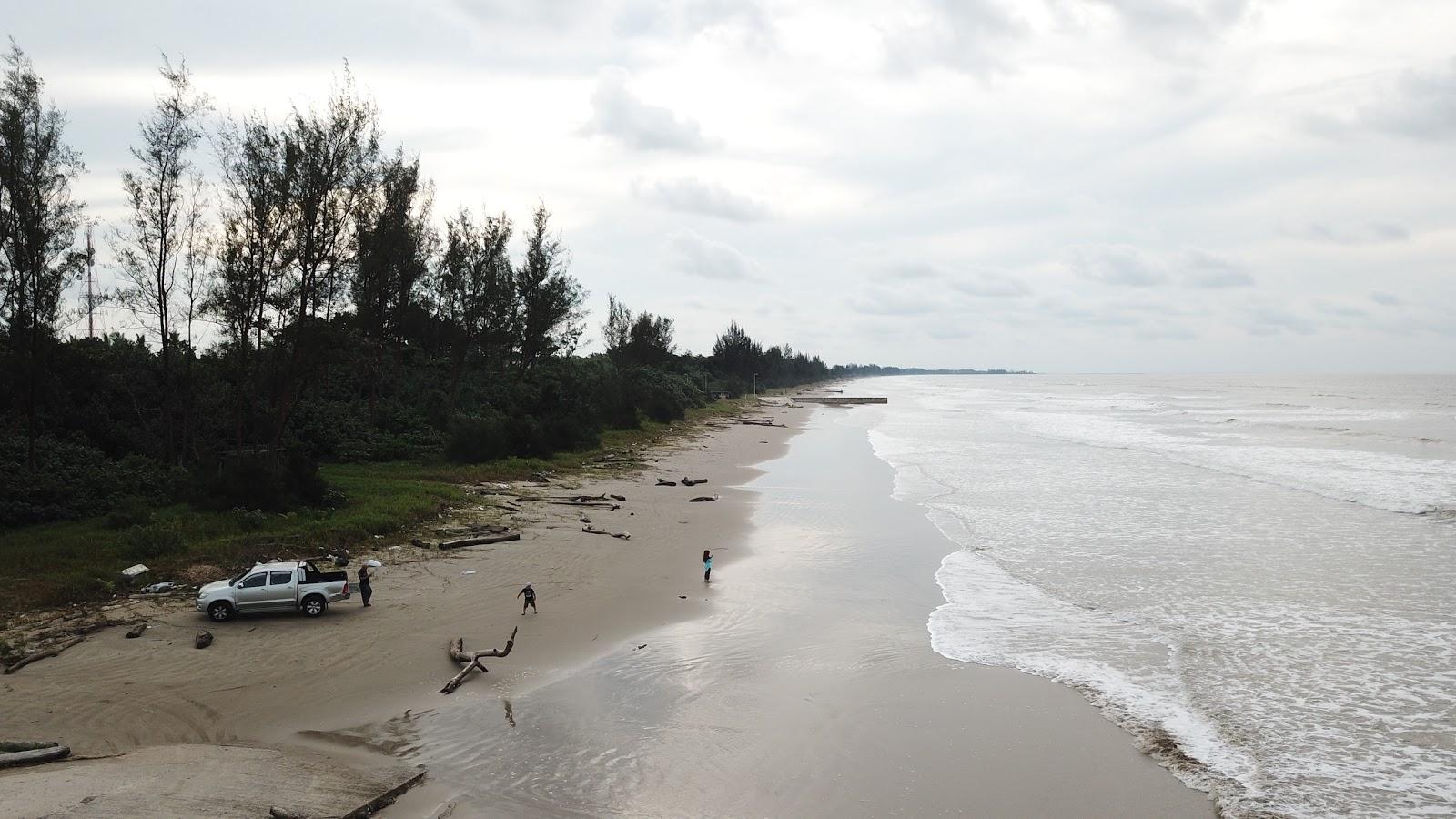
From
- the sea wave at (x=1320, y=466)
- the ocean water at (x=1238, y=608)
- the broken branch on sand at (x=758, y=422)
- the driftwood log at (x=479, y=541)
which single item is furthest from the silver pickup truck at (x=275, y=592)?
the broken branch on sand at (x=758, y=422)

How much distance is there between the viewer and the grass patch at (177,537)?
47.9ft

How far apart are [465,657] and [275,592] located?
4.41 meters

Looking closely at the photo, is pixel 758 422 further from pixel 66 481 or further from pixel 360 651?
→ pixel 360 651

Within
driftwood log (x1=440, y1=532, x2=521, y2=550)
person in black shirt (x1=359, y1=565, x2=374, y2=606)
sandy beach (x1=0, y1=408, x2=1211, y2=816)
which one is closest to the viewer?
sandy beach (x1=0, y1=408, x2=1211, y2=816)

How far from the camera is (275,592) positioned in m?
14.2

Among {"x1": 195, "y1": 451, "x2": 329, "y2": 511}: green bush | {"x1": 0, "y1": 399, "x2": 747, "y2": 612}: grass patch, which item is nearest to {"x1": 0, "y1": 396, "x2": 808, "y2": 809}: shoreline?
{"x1": 0, "y1": 399, "x2": 747, "y2": 612}: grass patch

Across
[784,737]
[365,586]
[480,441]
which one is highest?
[480,441]

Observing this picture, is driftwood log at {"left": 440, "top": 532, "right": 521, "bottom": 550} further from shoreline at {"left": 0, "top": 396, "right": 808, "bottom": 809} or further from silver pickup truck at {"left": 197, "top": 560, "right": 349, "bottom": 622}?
silver pickup truck at {"left": 197, "top": 560, "right": 349, "bottom": 622}

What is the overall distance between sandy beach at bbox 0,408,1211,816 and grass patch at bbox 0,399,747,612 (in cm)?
200

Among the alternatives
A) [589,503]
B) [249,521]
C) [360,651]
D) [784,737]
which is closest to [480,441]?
[589,503]

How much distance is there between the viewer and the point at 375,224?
33.8m

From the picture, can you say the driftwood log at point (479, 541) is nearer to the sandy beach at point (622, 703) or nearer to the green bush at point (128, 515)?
the sandy beach at point (622, 703)

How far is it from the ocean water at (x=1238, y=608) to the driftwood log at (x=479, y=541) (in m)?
10.8

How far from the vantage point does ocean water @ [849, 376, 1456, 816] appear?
10.3 meters
